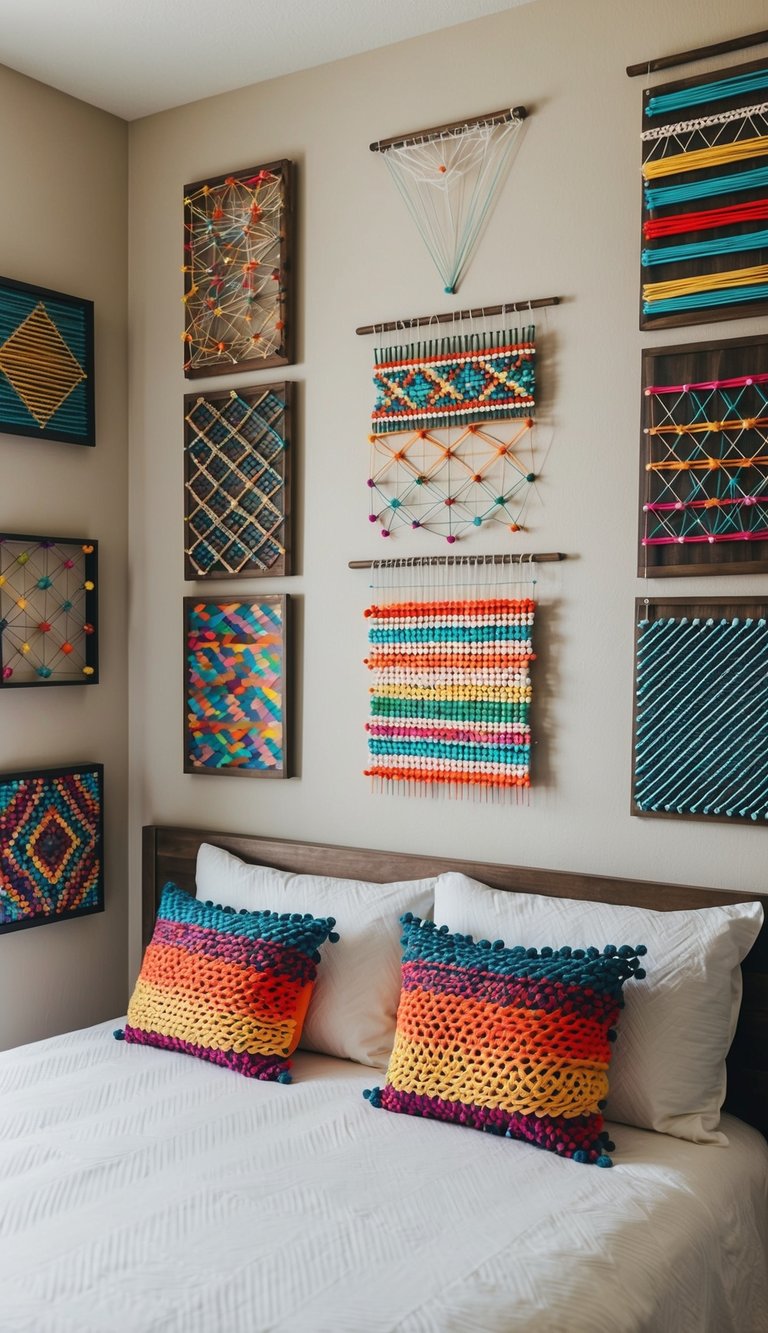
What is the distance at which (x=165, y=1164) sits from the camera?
199cm

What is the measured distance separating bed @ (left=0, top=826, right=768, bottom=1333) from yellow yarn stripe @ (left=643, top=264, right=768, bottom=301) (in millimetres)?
1204

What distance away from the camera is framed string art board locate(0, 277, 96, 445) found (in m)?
2.89

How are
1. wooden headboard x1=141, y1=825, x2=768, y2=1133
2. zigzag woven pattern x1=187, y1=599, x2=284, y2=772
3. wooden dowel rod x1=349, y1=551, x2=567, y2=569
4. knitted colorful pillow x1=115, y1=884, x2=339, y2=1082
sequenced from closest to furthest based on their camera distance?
wooden headboard x1=141, y1=825, x2=768, y2=1133 → knitted colorful pillow x1=115, y1=884, x2=339, y2=1082 → wooden dowel rod x1=349, y1=551, x2=567, y2=569 → zigzag woven pattern x1=187, y1=599, x2=284, y2=772

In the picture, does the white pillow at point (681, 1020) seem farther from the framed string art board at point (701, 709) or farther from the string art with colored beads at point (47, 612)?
the string art with colored beads at point (47, 612)

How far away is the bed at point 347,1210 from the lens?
1.57 m

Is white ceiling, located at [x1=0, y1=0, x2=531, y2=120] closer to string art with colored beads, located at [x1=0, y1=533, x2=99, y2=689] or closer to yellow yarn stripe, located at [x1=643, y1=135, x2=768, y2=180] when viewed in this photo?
yellow yarn stripe, located at [x1=643, y1=135, x2=768, y2=180]

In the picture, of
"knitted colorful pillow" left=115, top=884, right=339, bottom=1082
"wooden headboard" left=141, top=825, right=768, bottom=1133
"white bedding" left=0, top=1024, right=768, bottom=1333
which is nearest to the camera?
"white bedding" left=0, top=1024, right=768, bottom=1333

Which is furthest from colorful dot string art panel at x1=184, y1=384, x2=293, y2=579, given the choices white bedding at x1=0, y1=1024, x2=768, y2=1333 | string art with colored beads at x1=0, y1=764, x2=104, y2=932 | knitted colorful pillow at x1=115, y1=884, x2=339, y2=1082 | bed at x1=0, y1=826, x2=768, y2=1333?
white bedding at x1=0, y1=1024, x2=768, y2=1333

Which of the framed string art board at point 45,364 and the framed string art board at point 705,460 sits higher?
the framed string art board at point 45,364

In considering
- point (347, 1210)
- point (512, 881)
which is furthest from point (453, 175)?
point (347, 1210)

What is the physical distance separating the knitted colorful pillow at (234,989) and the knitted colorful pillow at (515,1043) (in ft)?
0.89

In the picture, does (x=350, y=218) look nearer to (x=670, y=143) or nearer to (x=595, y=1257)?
(x=670, y=143)

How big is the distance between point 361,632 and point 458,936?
33.1 inches

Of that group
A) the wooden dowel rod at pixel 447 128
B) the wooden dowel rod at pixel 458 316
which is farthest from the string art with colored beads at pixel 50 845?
the wooden dowel rod at pixel 447 128
